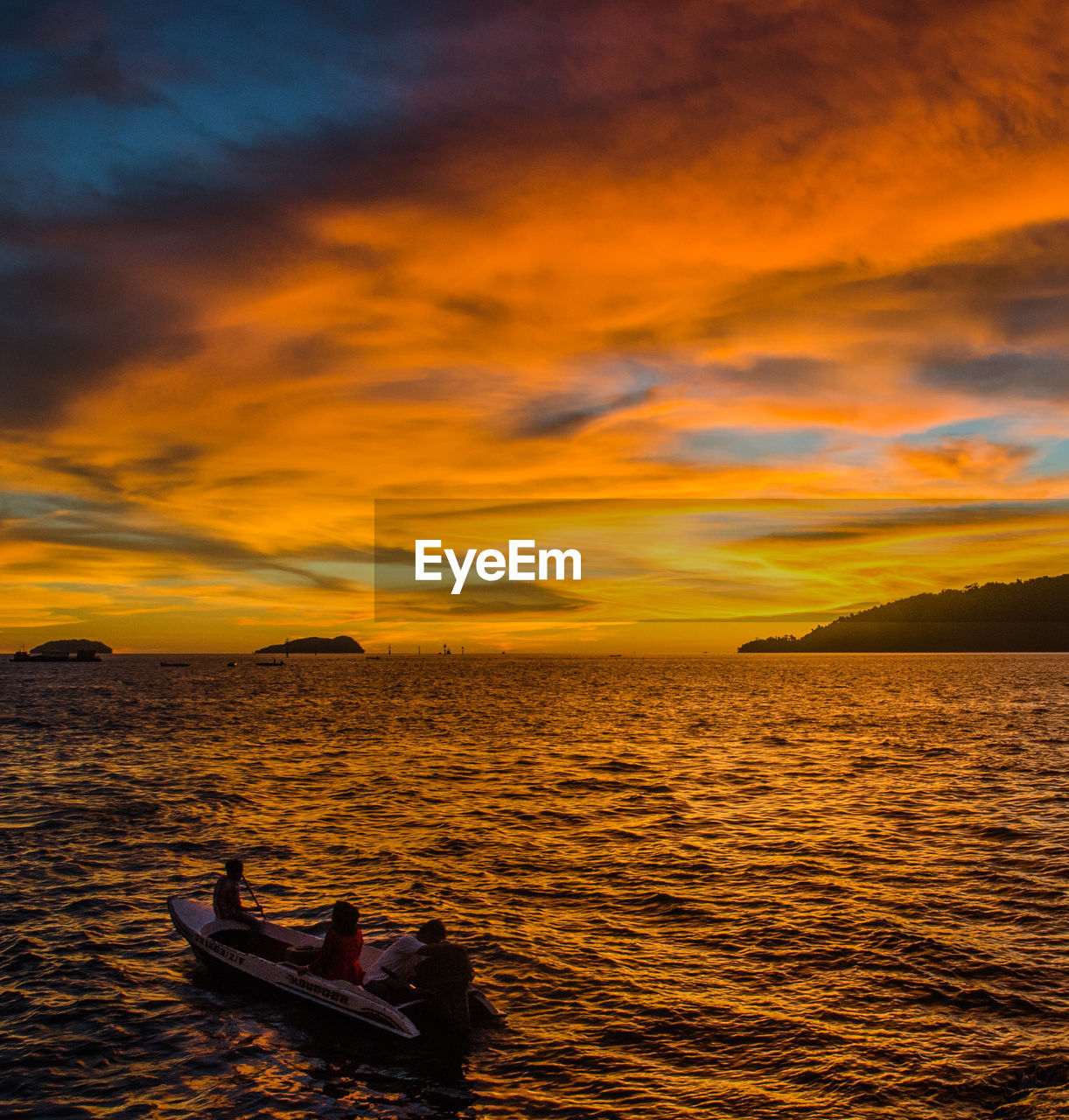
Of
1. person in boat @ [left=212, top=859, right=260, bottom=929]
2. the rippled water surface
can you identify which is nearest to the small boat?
person in boat @ [left=212, top=859, right=260, bottom=929]

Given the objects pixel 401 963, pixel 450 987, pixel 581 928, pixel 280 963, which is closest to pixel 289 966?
pixel 280 963

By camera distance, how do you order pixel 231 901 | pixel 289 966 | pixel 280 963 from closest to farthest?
pixel 289 966
pixel 280 963
pixel 231 901

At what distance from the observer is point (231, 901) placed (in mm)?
20875

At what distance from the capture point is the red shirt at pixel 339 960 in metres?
17.9

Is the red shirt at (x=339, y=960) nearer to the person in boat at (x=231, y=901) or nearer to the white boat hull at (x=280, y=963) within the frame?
the white boat hull at (x=280, y=963)

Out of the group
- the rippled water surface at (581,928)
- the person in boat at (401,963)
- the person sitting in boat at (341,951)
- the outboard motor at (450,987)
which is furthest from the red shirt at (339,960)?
the outboard motor at (450,987)

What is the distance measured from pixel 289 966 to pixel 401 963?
284 cm

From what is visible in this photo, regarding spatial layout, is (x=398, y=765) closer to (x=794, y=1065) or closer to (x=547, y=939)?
(x=547, y=939)

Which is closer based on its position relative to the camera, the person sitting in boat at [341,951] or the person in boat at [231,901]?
the person sitting in boat at [341,951]

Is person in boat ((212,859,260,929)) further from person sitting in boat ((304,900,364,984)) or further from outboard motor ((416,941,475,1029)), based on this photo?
outboard motor ((416,941,475,1029))

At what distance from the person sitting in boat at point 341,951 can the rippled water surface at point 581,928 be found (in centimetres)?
101

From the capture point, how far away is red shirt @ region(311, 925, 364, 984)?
1786 cm

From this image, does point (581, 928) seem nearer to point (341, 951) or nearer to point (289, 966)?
point (341, 951)

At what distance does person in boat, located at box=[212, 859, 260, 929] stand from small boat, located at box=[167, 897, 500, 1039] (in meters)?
0.13
